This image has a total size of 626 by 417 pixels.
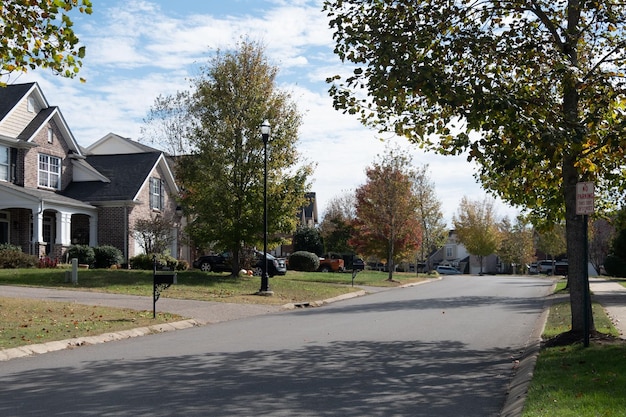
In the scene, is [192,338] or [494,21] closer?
[494,21]

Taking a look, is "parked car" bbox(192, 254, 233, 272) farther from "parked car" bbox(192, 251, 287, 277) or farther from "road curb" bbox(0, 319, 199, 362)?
"road curb" bbox(0, 319, 199, 362)

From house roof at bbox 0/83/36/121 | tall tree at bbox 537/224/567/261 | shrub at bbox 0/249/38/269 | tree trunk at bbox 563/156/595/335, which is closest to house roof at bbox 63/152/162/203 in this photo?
house roof at bbox 0/83/36/121

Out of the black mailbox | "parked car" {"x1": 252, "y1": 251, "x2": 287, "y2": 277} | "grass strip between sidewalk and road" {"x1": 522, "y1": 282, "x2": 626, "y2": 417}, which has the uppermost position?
the black mailbox

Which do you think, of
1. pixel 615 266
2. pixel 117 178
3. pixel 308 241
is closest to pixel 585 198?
pixel 117 178

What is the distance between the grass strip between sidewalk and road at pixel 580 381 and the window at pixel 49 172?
2896cm

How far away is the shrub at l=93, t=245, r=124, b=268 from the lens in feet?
107

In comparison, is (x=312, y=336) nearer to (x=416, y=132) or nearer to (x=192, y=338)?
(x=192, y=338)

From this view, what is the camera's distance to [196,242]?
101 ft

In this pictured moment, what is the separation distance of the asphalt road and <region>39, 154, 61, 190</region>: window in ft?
71.2

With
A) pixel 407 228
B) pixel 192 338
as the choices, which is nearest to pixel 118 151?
pixel 407 228

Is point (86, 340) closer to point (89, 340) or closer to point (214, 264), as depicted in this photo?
point (89, 340)

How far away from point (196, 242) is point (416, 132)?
2026cm

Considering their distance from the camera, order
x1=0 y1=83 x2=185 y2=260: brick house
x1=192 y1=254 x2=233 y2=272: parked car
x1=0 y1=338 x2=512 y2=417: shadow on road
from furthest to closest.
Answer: x1=192 y1=254 x2=233 y2=272: parked car, x1=0 y1=83 x2=185 y2=260: brick house, x1=0 y1=338 x2=512 y2=417: shadow on road

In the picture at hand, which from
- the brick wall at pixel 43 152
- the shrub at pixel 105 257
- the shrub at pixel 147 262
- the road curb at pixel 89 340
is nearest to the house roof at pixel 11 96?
the brick wall at pixel 43 152
